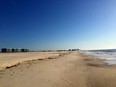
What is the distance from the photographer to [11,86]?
8422 mm

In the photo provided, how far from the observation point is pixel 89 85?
9.09m

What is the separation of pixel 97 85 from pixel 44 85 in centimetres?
340

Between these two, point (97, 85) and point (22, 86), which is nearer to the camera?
point (22, 86)

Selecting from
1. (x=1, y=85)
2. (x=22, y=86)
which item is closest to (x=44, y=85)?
(x=22, y=86)

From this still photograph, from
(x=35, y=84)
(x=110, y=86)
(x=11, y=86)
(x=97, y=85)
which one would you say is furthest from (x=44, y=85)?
(x=110, y=86)

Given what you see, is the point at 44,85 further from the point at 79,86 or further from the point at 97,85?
the point at 97,85

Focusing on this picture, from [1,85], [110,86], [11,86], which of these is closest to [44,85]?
[11,86]

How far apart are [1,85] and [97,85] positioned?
600 centimetres

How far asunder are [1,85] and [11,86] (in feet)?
2.15

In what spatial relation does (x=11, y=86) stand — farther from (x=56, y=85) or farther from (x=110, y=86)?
(x=110, y=86)

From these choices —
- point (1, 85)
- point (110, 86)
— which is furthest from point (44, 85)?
point (110, 86)

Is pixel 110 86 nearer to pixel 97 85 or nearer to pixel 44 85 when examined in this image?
pixel 97 85

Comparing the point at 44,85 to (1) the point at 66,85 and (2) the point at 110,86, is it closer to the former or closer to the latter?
(1) the point at 66,85

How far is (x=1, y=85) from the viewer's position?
8539 mm
